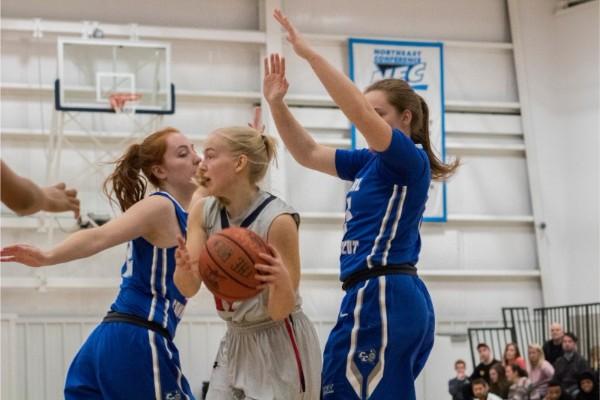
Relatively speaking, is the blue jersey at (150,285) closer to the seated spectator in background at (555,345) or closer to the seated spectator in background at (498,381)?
the seated spectator in background at (498,381)

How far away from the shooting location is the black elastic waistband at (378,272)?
15.4ft

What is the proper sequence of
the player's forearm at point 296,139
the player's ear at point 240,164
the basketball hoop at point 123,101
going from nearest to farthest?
the player's ear at point 240,164 < the player's forearm at point 296,139 < the basketball hoop at point 123,101

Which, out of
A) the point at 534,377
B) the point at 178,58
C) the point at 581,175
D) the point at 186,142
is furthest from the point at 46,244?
the point at 186,142

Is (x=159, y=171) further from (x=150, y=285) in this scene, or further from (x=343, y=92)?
(x=343, y=92)

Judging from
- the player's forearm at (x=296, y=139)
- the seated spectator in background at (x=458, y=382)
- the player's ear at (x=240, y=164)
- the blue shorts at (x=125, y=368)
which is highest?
the player's forearm at (x=296, y=139)

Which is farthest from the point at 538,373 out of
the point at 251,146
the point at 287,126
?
the point at 251,146

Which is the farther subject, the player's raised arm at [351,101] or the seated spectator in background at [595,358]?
the seated spectator in background at [595,358]

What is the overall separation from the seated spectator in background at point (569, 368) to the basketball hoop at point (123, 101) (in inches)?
259

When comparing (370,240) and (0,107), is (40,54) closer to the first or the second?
(0,107)

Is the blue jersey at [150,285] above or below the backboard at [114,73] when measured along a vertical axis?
below

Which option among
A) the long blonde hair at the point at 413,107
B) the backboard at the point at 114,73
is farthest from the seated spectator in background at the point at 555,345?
the long blonde hair at the point at 413,107

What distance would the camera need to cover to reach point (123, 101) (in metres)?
13.5

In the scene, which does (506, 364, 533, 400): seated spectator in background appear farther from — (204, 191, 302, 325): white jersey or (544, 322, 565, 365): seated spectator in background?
(204, 191, 302, 325): white jersey

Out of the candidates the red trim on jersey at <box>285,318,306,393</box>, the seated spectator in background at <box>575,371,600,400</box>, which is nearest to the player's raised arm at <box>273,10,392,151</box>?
the red trim on jersey at <box>285,318,306,393</box>
